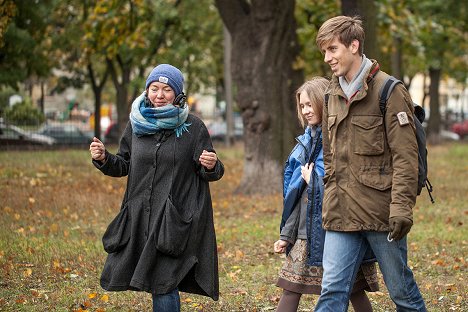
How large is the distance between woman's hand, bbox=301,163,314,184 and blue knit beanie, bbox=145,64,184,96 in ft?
2.95

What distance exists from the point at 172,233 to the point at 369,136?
1357mm

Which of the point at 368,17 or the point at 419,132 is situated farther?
the point at 368,17

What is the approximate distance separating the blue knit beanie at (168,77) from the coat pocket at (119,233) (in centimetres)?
78

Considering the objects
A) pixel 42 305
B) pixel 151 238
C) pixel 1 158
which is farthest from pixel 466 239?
pixel 1 158

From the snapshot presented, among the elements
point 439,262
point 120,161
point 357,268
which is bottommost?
point 439,262

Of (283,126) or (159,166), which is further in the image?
(283,126)

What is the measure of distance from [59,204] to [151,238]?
9.47m

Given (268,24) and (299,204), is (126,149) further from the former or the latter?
(268,24)

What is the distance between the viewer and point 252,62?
16516mm

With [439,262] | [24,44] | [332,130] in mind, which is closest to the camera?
[332,130]

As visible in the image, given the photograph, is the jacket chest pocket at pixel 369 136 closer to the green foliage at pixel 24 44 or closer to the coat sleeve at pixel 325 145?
the coat sleeve at pixel 325 145

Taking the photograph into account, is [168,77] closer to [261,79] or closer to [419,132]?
[419,132]

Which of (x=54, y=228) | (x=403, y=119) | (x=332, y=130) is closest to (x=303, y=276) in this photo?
(x=332, y=130)

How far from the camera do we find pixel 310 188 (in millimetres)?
5785
